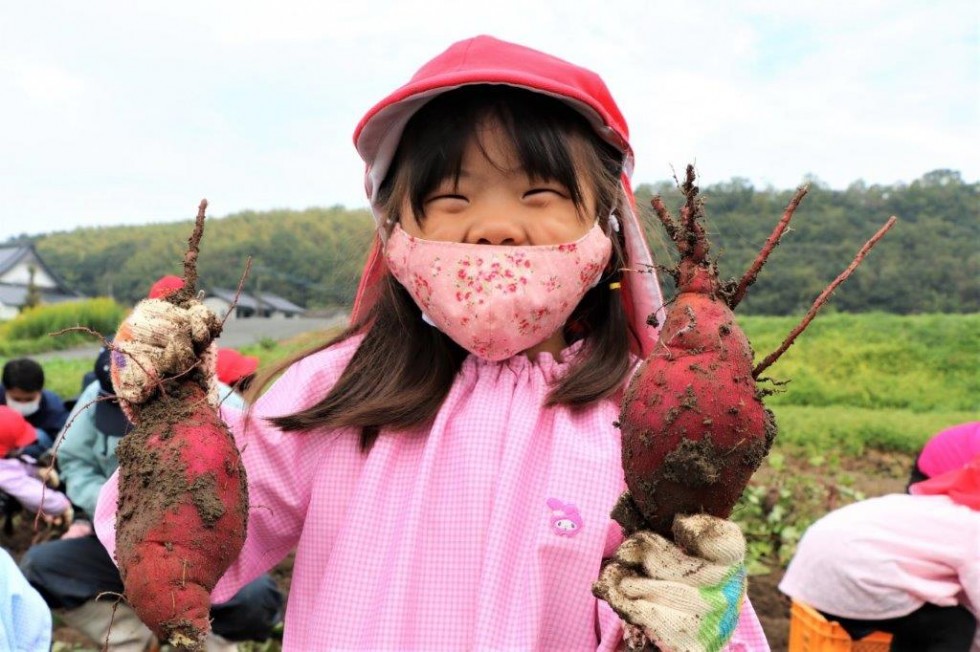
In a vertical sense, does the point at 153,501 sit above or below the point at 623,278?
below

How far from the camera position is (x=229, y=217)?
62000mm

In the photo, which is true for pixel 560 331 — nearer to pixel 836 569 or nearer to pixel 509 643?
pixel 509 643

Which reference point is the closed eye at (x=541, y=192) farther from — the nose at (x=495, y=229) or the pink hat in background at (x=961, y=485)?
the pink hat in background at (x=961, y=485)

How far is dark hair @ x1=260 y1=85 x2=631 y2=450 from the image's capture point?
1.65m

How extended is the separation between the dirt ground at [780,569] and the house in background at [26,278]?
35080mm

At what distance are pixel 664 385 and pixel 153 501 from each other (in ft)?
2.78

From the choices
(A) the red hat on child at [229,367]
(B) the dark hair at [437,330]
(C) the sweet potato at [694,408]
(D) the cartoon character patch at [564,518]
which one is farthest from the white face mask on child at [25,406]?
(C) the sweet potato at [694,408]

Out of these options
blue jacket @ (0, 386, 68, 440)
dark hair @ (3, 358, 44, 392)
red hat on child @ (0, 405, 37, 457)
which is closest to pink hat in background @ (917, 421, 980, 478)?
red hat on child @ (0, 405, 37, 457)

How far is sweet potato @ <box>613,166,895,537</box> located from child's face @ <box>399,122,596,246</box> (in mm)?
318

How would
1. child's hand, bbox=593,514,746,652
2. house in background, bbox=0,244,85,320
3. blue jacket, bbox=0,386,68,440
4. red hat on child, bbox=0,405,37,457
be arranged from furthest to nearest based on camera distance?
house in background, bbox=0,244,85,320 < blue jacket, bbox=0,386,68,440 < red hat on child, bbox=0,405,37,457 < child's hand, bbox=593,514,746,652

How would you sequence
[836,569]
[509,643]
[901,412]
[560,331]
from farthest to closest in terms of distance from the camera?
[901,412] < [836,569] < [560,331] < [509,643]

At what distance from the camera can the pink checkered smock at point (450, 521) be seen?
152cm

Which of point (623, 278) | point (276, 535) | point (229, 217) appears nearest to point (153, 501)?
point (276, 535)

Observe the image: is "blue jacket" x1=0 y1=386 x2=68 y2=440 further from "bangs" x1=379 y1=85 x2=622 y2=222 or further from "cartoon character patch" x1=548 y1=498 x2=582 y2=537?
"cartoon character patch" x1=548 y1=498 x2=582 y2=537
